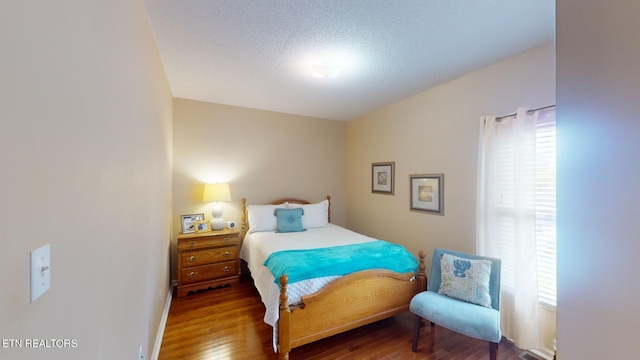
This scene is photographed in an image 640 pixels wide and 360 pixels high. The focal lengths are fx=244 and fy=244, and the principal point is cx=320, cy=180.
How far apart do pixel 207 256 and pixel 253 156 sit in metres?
1.55

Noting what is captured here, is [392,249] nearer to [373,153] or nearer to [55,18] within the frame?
[373,153]

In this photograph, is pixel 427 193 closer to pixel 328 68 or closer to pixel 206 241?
pixel 328 68

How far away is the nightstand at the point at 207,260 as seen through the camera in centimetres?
298

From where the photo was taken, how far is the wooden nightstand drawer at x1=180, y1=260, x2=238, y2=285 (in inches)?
117

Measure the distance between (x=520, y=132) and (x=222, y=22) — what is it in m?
2.44

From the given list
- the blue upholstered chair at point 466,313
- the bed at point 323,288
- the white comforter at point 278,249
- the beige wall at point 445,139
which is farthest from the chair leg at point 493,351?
the white comforter at point 278,249

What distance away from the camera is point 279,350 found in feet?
6.01

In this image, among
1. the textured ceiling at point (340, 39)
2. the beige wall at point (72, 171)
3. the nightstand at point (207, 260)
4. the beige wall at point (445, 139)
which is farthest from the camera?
the nightstand at point (207, 260)

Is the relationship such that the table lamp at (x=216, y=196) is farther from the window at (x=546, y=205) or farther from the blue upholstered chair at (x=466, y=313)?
the window at (x=546, y=205)

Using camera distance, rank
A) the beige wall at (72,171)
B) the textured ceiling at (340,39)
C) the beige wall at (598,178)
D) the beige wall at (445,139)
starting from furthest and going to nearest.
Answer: the beige wall at (445,139) → the textured ceiling at (340,39) → the beige wall at (598,178) → the beige wall at (72,171)

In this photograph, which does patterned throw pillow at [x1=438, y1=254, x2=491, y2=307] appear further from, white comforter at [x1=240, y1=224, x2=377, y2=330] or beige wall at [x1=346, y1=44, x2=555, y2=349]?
white comforter at [x1=240, y1=224, x2=377, y2=330]

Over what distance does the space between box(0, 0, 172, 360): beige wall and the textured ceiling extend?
1.92ft

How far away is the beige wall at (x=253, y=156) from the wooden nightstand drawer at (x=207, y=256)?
1.55 feet

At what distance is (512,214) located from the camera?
6.93 ft
